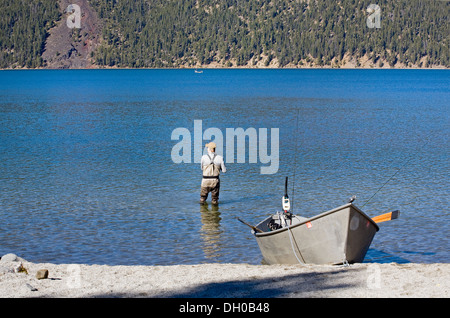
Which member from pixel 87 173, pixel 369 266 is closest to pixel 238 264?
pixel 369 266

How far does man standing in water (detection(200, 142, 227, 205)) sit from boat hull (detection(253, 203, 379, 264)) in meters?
6.78

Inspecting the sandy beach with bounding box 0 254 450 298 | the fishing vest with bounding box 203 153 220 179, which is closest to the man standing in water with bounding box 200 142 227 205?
the fishing vest with bounding box 203 153 220 179

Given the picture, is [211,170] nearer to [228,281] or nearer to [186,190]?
[186,190]

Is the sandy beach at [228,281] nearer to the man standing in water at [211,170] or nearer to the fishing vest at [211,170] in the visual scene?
the man standing in water at [211,170]

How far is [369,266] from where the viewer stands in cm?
1391

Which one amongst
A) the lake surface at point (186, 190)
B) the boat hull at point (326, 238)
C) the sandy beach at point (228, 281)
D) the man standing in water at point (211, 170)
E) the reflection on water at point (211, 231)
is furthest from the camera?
the man standing in water at point (211, 170)

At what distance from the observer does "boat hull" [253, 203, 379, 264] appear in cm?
1366

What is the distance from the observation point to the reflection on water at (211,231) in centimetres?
1788

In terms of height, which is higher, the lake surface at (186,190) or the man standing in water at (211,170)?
the man standing in water at (211,170)

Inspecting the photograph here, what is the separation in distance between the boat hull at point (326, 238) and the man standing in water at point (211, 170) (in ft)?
22.3

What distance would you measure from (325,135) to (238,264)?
1386 inches

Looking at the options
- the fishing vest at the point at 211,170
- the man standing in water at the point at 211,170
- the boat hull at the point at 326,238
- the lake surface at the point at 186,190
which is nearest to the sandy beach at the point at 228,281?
the boat hull at the point at 326,238

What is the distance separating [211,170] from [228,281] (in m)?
9.53

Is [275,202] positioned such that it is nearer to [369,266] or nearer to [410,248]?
[410,248]
